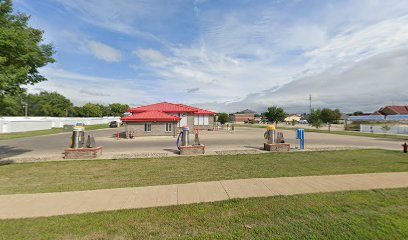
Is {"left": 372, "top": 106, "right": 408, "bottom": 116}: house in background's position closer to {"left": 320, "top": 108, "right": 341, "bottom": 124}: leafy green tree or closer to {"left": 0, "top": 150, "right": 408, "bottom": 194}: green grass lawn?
{"left": 320, "top": 108, "right": 341, "bottom": 124}: leafy green tree

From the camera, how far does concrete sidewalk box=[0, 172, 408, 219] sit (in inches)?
193

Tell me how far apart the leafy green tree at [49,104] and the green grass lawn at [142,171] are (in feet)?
264

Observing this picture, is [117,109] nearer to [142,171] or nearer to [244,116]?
[244,116]

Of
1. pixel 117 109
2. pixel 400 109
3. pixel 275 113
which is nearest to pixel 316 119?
pixel 275 113

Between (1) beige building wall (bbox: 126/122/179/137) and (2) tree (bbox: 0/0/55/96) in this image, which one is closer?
(2) tree (bbox: 0/0/55/96)

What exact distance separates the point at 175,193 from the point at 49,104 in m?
90.6

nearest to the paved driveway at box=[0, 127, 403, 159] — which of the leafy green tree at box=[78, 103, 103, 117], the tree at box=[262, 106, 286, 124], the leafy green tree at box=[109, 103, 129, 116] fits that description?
the tree at box=[262, 106, 286, 124]

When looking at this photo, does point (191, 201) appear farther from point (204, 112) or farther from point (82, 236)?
point (204, 112)

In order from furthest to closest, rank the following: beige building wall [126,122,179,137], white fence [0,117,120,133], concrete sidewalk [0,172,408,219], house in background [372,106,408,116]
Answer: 1. house in background [372,106,408,116]
2. white fence [0,117,120,133]
3. beige building wall [126,122,179,137]
4. concrete sidewalk [0,172,408,219]

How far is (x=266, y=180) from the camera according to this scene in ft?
22.8

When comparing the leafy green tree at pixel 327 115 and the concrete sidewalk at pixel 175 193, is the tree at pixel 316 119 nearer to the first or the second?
the leafy green tree at pixel 327 115

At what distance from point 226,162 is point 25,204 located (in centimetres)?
747

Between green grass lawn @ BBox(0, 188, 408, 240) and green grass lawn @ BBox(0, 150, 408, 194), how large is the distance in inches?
87.8

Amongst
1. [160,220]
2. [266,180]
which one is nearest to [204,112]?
[266,180]
